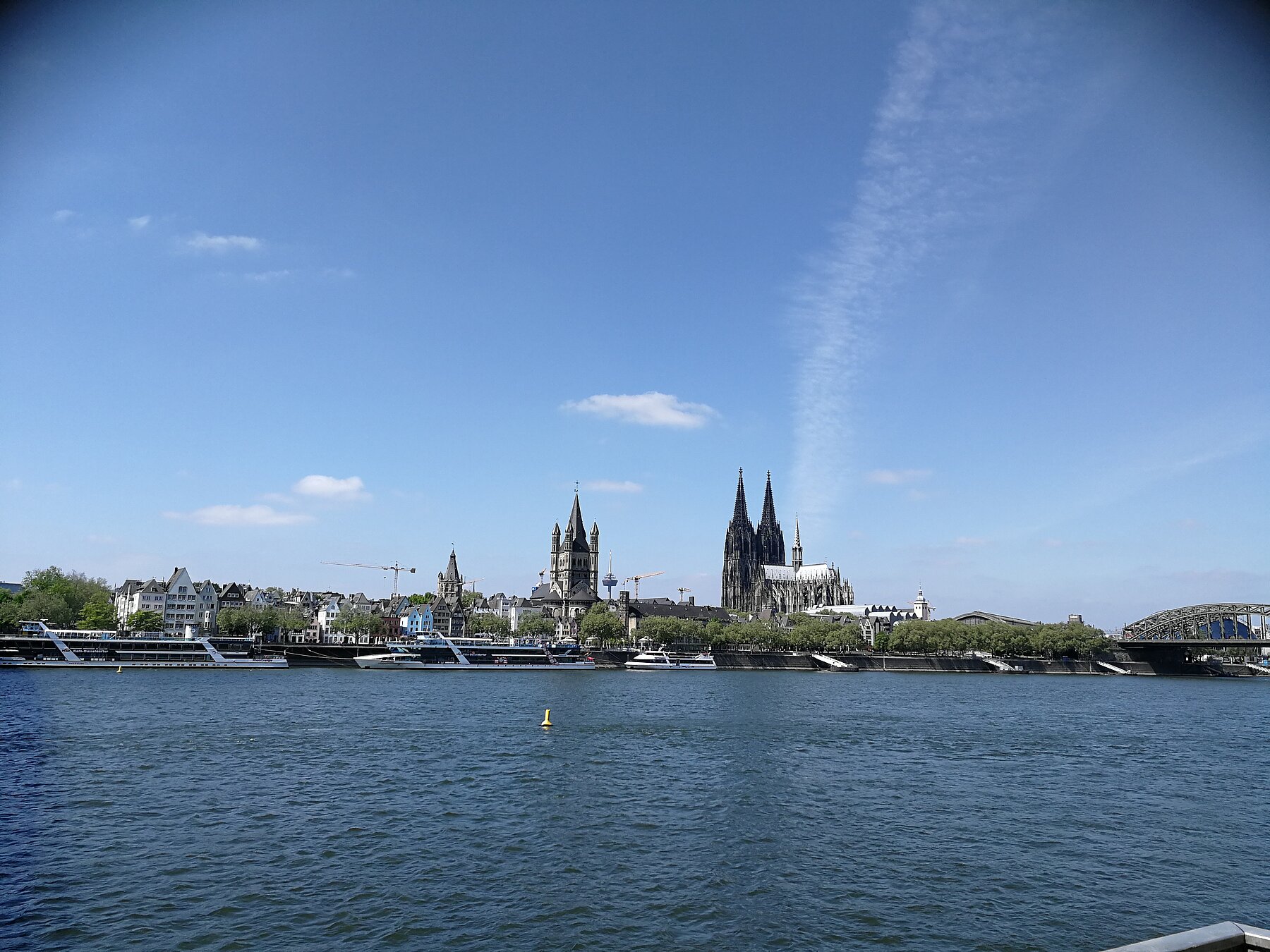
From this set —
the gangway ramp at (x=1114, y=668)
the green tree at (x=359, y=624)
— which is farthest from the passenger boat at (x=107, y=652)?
the gangway ramp at (x=1114, y=668)

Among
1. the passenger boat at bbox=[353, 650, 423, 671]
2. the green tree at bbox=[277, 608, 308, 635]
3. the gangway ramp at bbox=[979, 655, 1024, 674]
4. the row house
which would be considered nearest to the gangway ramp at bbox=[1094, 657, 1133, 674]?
the gangway ramp at bbox=[979, 655, 1024, 674]

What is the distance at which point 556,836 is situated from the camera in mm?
27422

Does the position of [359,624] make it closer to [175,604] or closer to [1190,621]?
[175,604]

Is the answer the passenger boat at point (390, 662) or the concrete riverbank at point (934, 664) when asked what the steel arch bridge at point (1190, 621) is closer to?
the concrete riverbank at point (934, 664)

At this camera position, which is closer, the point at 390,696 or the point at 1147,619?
the point at 390,696

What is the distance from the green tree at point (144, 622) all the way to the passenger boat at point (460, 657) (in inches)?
1801

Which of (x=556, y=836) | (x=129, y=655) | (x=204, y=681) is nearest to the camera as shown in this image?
(x=556, y=836)

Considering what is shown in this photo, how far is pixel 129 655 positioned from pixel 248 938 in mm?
114796

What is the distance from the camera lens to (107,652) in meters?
114

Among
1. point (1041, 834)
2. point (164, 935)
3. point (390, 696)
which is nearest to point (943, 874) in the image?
point (1041, 834)

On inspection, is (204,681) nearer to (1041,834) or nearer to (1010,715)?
(1010,715)

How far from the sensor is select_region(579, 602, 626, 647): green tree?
178 metres

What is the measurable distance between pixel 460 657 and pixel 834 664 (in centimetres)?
7270

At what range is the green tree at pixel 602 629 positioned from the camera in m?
178
